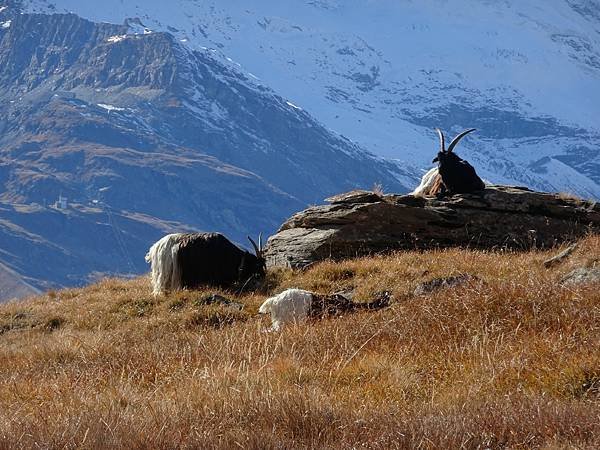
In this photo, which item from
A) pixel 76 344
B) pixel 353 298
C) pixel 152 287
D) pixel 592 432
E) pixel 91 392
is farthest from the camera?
pixel 152 287

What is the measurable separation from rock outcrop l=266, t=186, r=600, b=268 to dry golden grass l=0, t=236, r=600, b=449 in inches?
300

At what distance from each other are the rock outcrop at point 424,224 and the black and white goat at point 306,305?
4375 millimetres

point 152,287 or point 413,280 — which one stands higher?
point 413,280

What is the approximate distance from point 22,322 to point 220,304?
10.6ft

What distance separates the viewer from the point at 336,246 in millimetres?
18125

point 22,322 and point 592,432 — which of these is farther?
point 22,322

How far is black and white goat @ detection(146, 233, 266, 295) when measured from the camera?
55.0ft

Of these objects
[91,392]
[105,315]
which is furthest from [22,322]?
[91,392]

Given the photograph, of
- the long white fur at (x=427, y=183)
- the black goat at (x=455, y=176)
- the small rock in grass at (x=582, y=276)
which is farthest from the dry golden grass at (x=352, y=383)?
the long white fur at (x=427, y=183)

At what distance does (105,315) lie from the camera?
15.1 metres

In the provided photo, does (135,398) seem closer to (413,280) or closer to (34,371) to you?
(34,371)

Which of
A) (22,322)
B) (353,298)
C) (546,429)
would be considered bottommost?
(22,322)

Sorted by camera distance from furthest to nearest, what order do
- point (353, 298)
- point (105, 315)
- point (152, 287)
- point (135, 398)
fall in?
point (152, 287) → point (105, 315) → point (353, 298) → point (135, 398)

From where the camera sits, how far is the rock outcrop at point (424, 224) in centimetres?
1821
